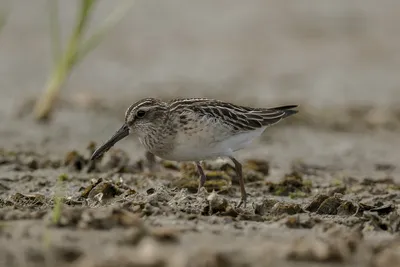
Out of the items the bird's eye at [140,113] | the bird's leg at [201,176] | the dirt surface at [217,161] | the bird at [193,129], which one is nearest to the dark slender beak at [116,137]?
the bird at [193,129]

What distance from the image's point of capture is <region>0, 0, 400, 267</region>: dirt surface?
6633mm

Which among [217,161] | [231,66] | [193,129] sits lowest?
[217,161]

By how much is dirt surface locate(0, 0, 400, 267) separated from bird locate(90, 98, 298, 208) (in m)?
0.36

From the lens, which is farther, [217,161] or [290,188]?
[217,161]

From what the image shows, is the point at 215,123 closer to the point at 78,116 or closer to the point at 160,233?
the point at 160,233

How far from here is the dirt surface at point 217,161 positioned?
261 inches

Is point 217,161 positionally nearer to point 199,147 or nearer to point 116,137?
Answer: point 116,137

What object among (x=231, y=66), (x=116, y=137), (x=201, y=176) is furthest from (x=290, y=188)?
(x=231, y=66)

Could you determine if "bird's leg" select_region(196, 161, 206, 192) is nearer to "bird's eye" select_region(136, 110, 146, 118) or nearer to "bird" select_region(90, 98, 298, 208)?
"bird" select_region(90, 98, 298, 208)

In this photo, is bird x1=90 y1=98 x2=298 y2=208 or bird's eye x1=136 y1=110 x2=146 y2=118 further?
bird's eye x1=136 y1=110 x2=146 y2=118

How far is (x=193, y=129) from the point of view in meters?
9.16

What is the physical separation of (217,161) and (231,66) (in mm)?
7200

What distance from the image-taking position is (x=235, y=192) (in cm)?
984

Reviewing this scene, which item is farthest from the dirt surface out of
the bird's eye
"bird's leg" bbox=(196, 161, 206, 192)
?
the bird's eye
